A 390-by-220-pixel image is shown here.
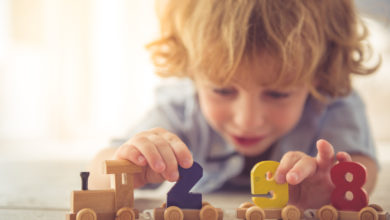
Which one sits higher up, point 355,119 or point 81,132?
point 355,119

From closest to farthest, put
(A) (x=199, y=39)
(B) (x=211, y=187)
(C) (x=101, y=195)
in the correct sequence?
1. (C) (x=101, y=195)
2. (A) (x=199, y=39)
3. (B) (x=211, y=187)

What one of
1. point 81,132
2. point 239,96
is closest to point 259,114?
point 239,96

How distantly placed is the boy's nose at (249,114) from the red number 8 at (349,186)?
300mm

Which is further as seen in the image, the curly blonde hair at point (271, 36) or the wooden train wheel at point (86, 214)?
the curly blonde hair at point (271, 36)

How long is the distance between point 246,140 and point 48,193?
1.51 feet

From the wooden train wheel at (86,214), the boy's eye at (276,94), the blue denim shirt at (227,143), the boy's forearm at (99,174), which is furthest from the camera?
the blue denim shirt at (227,143)

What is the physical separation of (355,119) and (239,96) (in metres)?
0.46

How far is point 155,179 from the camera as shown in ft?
2.06

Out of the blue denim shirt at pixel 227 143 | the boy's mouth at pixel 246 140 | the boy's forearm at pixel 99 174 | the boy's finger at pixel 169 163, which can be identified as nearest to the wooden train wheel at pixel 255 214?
the boy's finger at pixel 169 163

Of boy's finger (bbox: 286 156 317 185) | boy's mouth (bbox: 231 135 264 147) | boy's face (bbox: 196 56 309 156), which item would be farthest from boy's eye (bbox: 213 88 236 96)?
boy's finger (bbox: 286 156 317 185)

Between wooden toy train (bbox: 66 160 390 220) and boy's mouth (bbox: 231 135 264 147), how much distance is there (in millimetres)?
402

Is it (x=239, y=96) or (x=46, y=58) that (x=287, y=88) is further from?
(x=46, y=58)

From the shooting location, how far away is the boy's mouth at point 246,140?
99cm

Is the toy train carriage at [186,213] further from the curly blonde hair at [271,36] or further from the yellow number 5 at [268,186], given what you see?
the curly blonde hair at [271,36]
